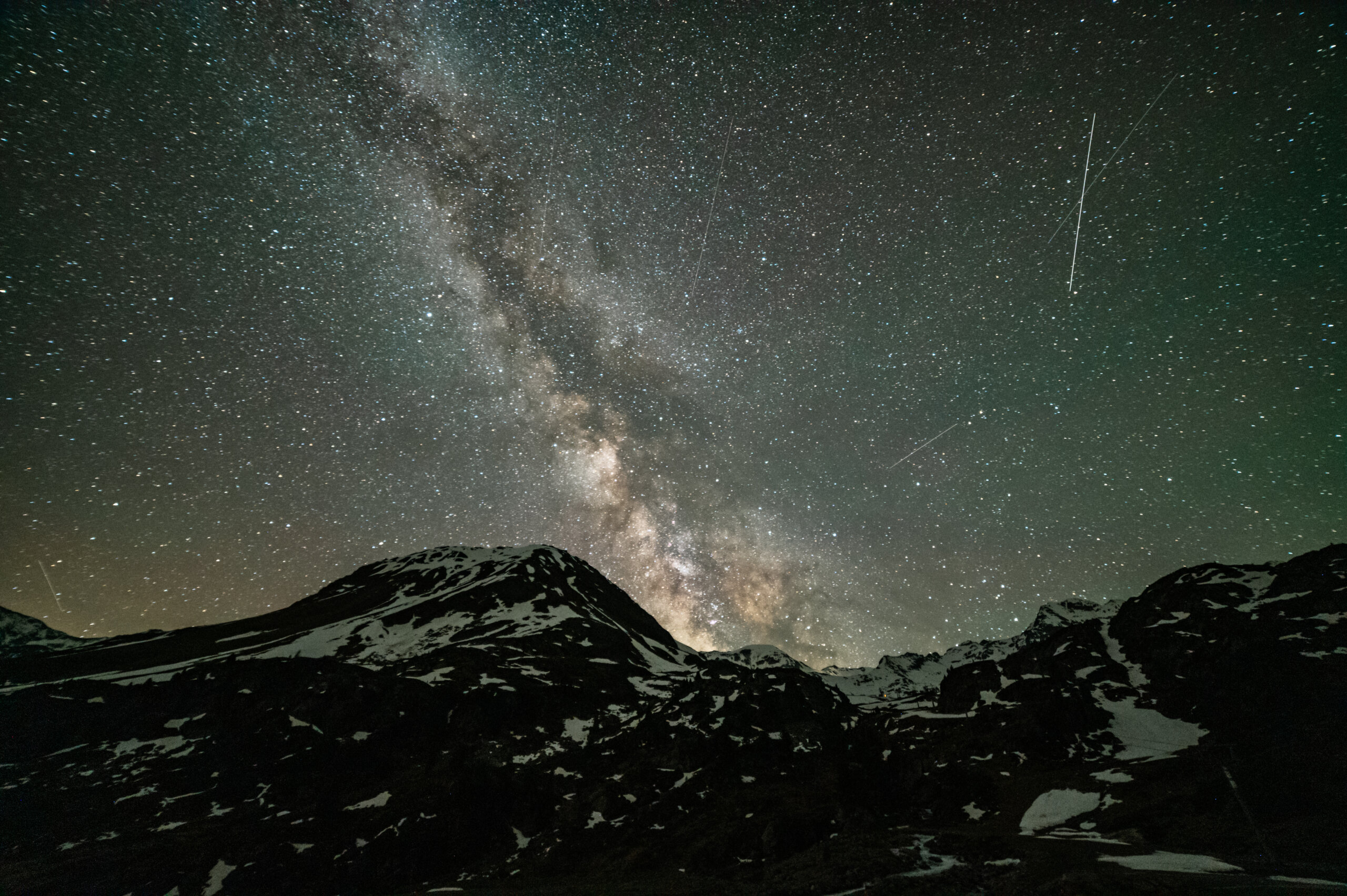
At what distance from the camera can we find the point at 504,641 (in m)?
148

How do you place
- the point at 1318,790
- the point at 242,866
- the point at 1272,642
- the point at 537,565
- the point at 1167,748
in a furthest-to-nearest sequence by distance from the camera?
the point at 537,565
the point at 1272,642
the point at 1167,748
the point at 242,866
the point at 1318,790

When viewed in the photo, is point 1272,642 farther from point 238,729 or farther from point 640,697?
point 238,729

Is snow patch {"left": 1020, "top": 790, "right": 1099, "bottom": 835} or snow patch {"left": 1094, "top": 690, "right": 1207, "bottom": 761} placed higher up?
snow patch {"left": 1094, "top": 690, "right": 1207, "bottom": 761}

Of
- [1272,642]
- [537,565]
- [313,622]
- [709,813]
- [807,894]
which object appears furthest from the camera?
[537,565]

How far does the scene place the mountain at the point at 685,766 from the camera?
A: 63.7 meters

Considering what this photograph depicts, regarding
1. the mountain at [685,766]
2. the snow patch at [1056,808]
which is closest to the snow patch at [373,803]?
the mountain at [685,766]

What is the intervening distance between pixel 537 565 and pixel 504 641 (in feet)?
161

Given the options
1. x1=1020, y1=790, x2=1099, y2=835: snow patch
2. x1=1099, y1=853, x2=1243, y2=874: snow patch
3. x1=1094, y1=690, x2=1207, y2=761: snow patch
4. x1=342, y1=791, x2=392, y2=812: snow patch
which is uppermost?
x1=1094, y1=690, x2=1207, y2=761: snow patch

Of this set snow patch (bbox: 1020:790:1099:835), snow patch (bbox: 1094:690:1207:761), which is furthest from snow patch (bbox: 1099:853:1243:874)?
snow patch (bbox: 1094:690:1207:761)

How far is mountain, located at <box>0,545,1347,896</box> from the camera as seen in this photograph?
63.7 metres

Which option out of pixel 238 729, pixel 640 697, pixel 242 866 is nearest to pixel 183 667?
pixel 238 729

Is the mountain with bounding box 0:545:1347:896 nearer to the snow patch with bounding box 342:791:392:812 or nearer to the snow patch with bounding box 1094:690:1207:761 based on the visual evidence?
the snow patch with bounding box 342:791:392:812

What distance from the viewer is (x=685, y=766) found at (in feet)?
325

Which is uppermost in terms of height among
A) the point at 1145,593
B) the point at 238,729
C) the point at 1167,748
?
the point at 1145,593
